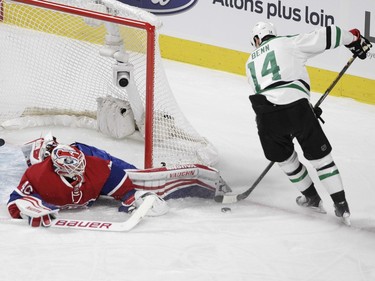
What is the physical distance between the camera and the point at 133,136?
5684 mm

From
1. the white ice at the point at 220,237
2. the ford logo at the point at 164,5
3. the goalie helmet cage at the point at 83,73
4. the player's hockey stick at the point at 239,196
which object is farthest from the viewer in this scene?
the ford logo at the point at 164,5

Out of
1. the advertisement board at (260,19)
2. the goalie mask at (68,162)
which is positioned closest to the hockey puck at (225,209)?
the goalie mask at (68,162)

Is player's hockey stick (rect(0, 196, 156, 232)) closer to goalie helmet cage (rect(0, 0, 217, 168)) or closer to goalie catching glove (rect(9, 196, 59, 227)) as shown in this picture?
goalie catching glove (rect(9, 196, 59, 227))

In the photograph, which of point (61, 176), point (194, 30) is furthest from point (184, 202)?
point (194, 30)

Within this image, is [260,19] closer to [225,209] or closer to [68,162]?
[225,209]

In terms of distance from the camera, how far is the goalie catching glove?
4441 mm

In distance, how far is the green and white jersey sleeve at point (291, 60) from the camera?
177 inches

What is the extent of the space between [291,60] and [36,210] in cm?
136

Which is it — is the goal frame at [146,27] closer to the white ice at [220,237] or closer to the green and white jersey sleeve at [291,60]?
the white ice at [220,237]

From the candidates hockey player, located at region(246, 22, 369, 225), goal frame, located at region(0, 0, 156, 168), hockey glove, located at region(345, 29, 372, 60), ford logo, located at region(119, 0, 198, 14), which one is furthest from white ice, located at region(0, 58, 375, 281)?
ford logo, located at region(119, 0, 198, 14)

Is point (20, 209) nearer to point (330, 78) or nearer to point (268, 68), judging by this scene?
point (268, 68)

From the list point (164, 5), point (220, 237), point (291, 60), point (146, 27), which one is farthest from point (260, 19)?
point (220, 237)

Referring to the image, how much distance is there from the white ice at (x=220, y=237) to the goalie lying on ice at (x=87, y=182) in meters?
0.07

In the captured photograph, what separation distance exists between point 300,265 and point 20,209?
1.30 metres
